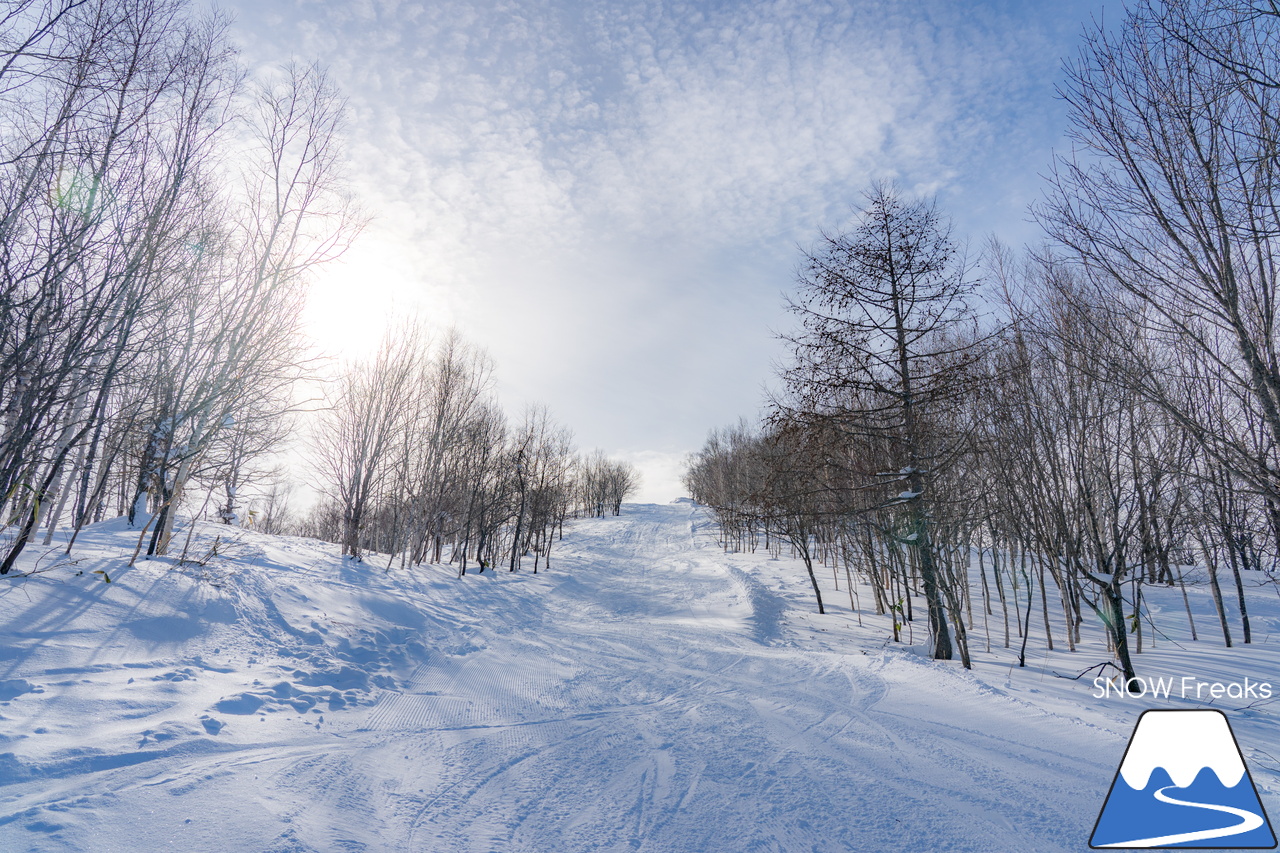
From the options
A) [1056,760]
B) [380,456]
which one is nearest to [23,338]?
[1056,760]

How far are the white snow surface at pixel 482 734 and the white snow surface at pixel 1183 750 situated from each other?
0.46m

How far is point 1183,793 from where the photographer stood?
114 inches

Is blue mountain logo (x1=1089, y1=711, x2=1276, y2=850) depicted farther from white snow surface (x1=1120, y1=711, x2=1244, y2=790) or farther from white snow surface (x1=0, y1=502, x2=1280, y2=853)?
white snow surface (x1=0, y1=502, x2=1280, y2=853)

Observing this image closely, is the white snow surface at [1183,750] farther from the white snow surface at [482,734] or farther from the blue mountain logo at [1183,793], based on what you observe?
the white snow surface at [482,734]

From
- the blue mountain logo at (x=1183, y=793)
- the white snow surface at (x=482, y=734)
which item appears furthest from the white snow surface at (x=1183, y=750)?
the white snow surface at (x=482, y=734)

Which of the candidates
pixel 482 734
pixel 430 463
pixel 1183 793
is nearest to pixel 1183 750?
pixel 1183 793

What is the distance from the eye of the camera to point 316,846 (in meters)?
2.57

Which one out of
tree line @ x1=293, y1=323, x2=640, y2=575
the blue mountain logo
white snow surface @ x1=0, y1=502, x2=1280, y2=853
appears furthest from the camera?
tree line @ x1=293, y1=323, x2=640, y2=575

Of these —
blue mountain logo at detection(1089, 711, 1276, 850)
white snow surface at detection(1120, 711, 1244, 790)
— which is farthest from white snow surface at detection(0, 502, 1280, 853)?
white snow surface at detection(1120, 711, 1244, 790)

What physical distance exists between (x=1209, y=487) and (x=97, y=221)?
57.1 feet

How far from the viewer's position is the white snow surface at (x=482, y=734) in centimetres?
284

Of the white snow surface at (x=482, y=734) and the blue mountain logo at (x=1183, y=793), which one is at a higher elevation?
the blue mountain logo at (x=1183, y=793)

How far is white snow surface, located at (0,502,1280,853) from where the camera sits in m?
2.84

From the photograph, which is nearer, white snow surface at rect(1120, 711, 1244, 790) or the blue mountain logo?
the blue mountain logo
